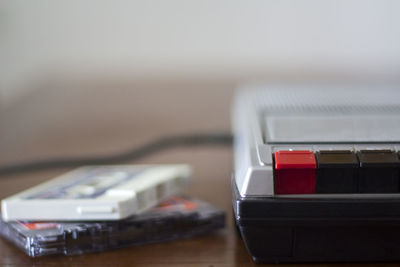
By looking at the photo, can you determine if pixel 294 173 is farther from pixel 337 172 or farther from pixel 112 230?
pixel 112 230

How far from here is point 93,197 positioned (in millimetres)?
370

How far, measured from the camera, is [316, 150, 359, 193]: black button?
0.29m

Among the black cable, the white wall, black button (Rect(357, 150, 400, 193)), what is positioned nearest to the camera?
black button (Rect(357, 150, 400, 193))

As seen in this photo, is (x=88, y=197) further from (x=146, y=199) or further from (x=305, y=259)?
(x=305, y=259)

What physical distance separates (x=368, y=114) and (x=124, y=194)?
23 centimetres

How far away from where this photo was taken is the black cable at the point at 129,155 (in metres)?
0.66

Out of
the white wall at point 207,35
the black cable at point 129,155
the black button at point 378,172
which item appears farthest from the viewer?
the white wall at point 207,35

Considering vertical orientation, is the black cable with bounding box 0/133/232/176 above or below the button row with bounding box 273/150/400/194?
below

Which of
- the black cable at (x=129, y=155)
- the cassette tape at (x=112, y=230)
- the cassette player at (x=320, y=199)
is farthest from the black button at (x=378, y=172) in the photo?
the black cable at (x=129, y=155)

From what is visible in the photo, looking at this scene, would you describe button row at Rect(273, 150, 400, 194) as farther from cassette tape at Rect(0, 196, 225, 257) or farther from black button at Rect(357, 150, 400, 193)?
cassette tape at Rect(0, 196, 225, 257)

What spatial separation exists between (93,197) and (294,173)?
0.17 metres

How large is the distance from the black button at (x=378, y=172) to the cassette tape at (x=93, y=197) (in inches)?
7.0

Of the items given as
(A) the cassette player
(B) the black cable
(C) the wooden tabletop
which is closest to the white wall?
(C) the wooden tabletop

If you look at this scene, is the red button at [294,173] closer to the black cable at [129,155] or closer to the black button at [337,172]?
the black button at [337,172]
